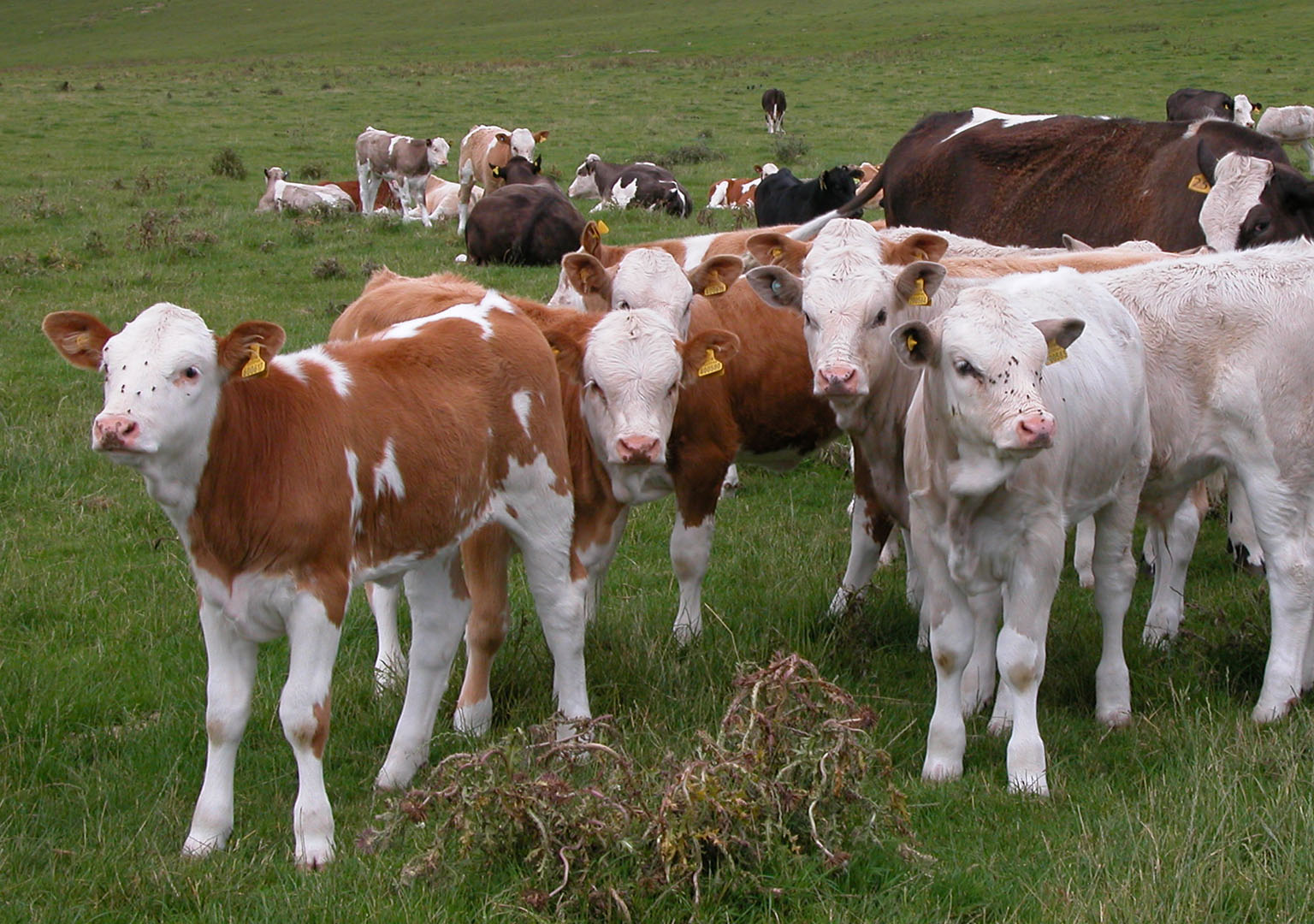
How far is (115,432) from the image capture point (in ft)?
14.0

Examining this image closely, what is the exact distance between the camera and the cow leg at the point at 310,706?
465 centimetres

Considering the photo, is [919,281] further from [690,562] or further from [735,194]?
[735,194]

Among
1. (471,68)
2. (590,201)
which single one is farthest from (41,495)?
(471,68)

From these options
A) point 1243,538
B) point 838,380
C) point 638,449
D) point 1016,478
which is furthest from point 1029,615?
point 1243,538

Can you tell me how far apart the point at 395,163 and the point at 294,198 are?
121 inches

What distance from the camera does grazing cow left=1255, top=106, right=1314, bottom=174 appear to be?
28.4m

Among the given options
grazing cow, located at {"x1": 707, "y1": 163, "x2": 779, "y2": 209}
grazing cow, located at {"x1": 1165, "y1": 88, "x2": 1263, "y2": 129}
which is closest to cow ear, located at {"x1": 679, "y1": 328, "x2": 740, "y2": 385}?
grazing cow, located at {"x1": 707, "y1": 163, "x2": 779, "y2": 209}

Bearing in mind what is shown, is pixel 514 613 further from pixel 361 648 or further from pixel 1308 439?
pixel 1308 439

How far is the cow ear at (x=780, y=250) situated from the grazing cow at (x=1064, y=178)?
340cm

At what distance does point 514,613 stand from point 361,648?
79 cm

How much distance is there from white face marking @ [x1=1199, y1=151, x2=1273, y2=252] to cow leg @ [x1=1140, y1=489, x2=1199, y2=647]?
96.1 inches

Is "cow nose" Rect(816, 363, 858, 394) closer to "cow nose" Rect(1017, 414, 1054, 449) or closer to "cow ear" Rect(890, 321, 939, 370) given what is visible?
"cow ear" Rect(890, 321, 939, 370)

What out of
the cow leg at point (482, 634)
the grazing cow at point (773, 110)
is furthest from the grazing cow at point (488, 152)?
the cow leg at point (482, 634)

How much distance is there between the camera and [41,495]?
346 inches
